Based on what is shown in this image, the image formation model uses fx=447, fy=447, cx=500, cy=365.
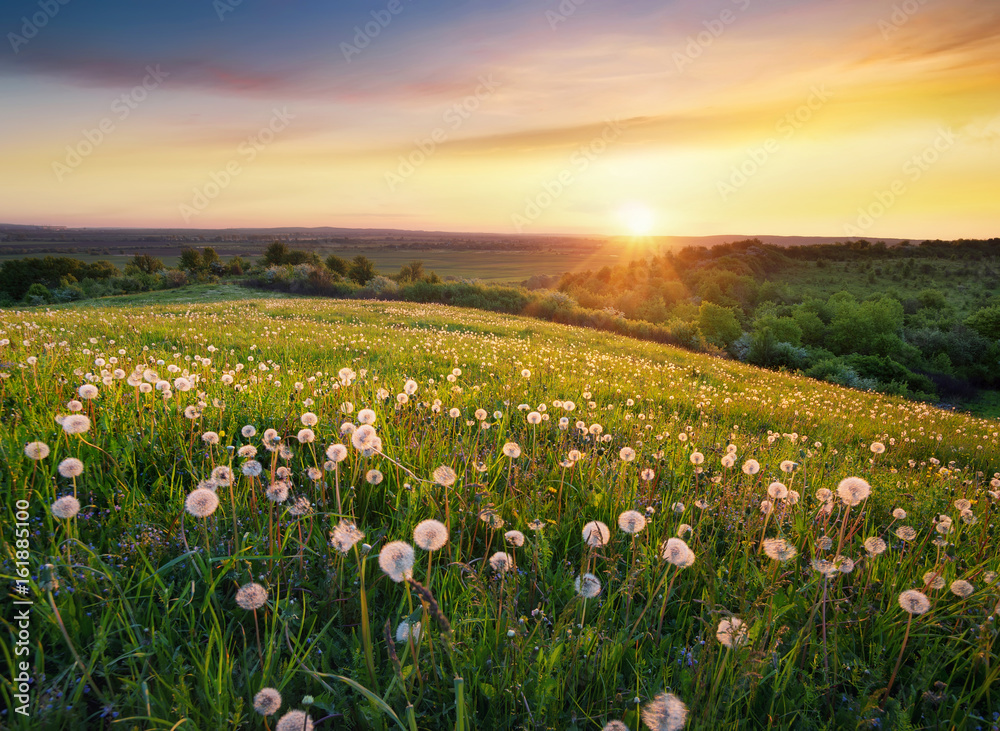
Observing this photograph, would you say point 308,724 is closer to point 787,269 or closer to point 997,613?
point 997,613

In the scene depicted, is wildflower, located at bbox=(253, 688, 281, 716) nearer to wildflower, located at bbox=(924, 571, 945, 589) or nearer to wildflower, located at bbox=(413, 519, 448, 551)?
wildflower, located at bbox=(413, 519, 448, 551)

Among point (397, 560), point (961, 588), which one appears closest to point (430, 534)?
point (397, 560)

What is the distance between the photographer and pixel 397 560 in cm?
155

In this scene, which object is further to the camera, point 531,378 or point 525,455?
point 531,378

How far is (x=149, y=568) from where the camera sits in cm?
190

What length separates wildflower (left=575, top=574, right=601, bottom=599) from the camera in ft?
5.65

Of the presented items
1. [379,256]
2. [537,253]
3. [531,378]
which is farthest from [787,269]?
[537,253]

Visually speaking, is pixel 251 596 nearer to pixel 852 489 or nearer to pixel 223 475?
pixel 223 475

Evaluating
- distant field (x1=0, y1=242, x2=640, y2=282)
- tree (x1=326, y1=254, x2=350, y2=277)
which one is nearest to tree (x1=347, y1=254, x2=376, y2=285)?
tree (x1=326, y1=254, x2=350, y2=277)

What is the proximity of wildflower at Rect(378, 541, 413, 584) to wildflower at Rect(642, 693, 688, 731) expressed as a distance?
89 cm

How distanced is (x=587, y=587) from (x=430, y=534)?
0.66 meters

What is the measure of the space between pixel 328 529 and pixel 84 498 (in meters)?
→ 1.36

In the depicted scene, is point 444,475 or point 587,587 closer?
point 587,587

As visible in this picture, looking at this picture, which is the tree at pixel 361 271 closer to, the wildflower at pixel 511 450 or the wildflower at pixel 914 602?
the wildflower at pixel 511 450
